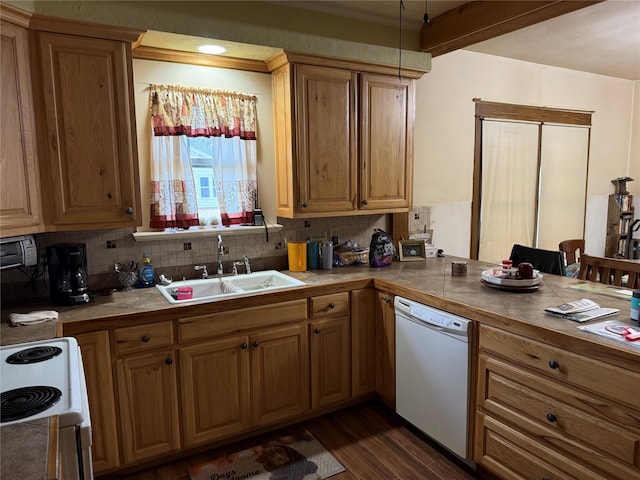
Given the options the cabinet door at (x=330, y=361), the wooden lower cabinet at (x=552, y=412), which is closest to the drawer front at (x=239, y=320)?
the cabinet door at (x=330, y=361)

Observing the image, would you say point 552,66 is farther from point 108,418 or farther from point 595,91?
point 108,418

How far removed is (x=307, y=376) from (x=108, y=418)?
109 centimetres

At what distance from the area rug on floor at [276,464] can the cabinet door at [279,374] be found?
168 mm

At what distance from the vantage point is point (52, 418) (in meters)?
1.17

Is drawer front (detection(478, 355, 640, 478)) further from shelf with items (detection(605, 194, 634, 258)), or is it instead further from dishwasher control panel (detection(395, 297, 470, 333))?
shelf with items (detection(605, 194, 634, 258))

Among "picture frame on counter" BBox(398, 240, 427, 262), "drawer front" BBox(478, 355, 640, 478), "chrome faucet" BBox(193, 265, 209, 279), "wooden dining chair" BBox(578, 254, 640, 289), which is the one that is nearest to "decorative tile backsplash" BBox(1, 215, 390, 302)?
"chrome faucet" BBox(193, 265, 209, 279)

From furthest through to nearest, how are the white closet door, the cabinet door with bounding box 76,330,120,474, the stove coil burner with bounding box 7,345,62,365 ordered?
1. the white closet door
2. the cabinet door with bounding box 76,330,120,474
3. the stove coil burner with bounding box 7,345,62,365

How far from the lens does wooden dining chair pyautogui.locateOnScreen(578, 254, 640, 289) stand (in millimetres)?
2539

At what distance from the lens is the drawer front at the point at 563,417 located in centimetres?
160

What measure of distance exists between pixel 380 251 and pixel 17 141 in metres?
2.17

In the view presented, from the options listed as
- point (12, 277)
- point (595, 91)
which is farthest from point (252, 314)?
point (595, 91)

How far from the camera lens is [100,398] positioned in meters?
2.11

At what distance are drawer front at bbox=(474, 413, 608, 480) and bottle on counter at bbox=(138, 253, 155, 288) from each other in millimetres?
1956

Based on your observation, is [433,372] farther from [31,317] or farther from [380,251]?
[31,317]
